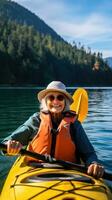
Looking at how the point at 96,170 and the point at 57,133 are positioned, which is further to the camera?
the point at 57,133

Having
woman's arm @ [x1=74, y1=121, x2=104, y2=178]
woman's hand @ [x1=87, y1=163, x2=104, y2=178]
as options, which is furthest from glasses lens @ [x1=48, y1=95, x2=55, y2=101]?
woman's hand @ [x1=87, y1=163, x2=104, y2=178]

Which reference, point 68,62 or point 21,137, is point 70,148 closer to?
point 21,137

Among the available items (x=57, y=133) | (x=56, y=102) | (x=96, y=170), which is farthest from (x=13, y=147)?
(x=96, y=170)

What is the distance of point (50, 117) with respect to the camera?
7.14 m

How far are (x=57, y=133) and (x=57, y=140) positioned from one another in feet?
0.37

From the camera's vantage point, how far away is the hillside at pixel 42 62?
105762 millimetres

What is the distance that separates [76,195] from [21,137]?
1880 millimetres

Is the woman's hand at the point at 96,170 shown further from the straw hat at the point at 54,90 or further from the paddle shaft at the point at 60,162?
the straw hat at the point at 54,90

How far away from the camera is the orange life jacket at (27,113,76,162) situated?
700 cm

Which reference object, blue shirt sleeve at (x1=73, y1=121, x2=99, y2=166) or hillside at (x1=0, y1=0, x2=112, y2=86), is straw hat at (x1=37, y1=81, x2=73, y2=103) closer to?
blue shirt sleeve at (x1=73, y1=121, x2=99, y2=166)

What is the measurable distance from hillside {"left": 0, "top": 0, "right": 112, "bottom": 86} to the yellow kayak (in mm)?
92155

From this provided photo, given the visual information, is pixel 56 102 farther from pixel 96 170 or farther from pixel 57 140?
pixel 96 170

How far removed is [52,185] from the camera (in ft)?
19.1

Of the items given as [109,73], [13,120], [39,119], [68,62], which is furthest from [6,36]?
[39,119]
